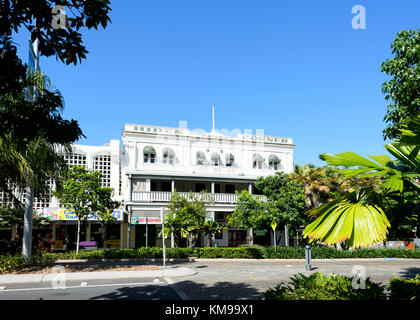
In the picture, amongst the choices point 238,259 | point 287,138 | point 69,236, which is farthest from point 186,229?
point 287,138

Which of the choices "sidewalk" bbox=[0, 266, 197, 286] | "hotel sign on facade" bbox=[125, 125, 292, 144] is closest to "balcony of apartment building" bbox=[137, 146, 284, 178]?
"hotel sign on facade" bbox=[125, 125, 292, 144]

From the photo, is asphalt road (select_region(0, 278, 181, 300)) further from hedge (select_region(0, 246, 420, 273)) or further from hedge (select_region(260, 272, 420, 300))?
hedge (select_region(0, 246, 420, 273))

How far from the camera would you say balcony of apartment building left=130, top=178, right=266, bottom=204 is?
91.1ft

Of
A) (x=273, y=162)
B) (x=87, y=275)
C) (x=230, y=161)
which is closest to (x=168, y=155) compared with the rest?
(x=230, y=161)

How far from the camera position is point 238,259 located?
22.1 meters

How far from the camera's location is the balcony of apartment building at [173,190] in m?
27.8

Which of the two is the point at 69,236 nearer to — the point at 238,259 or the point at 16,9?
the point at 238,259

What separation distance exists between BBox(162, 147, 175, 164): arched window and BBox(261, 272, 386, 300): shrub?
26434 mm

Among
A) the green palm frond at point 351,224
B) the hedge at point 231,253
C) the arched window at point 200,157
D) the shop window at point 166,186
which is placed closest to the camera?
the green palm frond at point 351,224

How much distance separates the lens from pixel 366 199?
169 inches

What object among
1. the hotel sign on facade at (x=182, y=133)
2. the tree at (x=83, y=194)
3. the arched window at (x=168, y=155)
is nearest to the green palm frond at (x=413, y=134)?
the tree at (x=83, y=194)

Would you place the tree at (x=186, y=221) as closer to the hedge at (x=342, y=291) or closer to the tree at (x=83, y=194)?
the tree at (x=83, y=194)

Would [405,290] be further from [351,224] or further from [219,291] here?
[219,291]
